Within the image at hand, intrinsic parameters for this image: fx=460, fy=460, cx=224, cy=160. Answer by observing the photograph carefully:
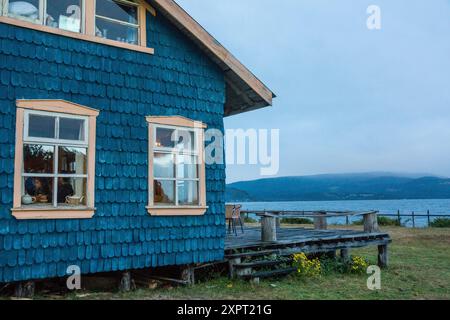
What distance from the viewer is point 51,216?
7887 mm

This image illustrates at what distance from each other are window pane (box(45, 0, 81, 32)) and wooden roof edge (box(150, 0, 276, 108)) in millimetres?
1534

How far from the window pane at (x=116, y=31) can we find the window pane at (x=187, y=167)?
2.57 m

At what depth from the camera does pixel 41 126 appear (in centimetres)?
803

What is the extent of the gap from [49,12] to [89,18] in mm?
720

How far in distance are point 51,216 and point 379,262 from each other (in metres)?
9.41

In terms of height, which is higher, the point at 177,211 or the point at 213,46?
the point at 213,46

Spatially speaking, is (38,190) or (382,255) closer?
(38,190)

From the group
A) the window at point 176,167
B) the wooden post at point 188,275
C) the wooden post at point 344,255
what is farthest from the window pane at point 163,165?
the wooden post at point 344,255

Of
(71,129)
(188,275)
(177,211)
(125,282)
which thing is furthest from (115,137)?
(188,275)

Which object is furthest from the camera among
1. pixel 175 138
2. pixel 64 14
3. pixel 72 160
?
pixel 175 138

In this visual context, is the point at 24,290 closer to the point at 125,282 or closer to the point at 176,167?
the point at 125,282

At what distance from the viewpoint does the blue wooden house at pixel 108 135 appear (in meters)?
7.74
